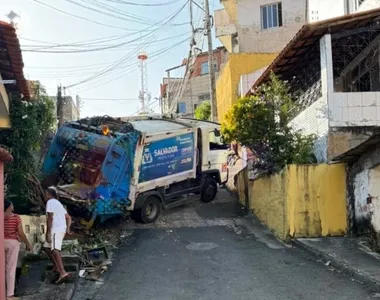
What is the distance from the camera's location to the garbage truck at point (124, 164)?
12.6 meters

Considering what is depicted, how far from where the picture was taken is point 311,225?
1169 cm

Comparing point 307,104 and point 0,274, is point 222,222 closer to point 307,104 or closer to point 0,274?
point 307,104

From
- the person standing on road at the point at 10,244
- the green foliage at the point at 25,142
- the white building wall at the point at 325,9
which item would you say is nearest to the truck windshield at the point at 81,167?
the green foliage at the point at 25,142

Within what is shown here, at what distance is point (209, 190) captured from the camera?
17.2 metres

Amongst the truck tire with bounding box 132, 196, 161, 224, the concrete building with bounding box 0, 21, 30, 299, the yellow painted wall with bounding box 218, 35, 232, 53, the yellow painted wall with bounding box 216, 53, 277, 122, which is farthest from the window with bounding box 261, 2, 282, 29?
the concrete building with bounding box 0, 21, 30, 299

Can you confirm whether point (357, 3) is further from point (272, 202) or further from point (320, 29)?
point (272, 202)

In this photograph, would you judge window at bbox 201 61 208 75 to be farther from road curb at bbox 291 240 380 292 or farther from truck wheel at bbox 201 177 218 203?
road curb at bbox 291 240 380 292

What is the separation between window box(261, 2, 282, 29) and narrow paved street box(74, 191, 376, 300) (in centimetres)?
1602

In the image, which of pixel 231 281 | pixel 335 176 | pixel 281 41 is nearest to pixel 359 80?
pixel 335 176

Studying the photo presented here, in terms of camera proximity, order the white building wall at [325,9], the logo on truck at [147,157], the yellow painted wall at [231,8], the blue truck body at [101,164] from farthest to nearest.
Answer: the yellow painted wall at [231,8]
the white building wall at [325,9]
the logo on truck at [147,157]
the blue truck body at [101,164]

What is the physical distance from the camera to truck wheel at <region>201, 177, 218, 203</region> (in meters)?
17.1

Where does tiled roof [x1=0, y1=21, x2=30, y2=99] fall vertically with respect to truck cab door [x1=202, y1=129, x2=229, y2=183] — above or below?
above

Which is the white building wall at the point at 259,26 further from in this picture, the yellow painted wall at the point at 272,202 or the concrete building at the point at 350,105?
the concrete building at the point at 350,105

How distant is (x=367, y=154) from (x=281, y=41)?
56.9ft
